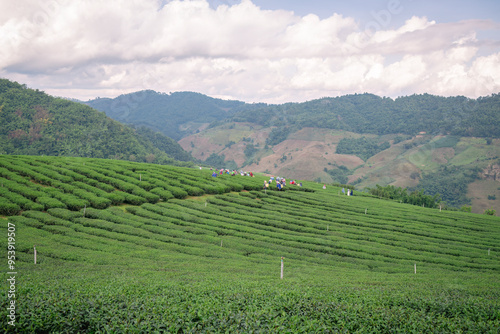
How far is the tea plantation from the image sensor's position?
8.20 metres

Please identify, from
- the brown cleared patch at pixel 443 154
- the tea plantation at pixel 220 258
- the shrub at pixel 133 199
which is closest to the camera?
the tea plantation at pixel 220 258

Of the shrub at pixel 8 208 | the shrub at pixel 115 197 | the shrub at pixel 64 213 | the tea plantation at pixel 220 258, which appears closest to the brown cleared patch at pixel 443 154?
the tea plantation at pixel 220 258

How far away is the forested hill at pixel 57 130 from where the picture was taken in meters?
104

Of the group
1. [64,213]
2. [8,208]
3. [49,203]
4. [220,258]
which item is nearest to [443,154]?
[220,258]

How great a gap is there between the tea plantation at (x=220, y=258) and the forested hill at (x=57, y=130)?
73736 millimetres

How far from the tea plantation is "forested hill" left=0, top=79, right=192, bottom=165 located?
242ft

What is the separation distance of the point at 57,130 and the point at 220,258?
366ft

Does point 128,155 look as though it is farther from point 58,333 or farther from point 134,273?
point 58,333

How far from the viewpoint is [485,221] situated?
139ft

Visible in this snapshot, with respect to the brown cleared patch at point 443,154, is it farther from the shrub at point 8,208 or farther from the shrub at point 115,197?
the shrub at point 8,208

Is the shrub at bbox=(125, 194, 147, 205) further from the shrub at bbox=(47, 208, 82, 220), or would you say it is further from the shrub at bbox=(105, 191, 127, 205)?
the shrub at bbox=(47, 208, 82, 220)

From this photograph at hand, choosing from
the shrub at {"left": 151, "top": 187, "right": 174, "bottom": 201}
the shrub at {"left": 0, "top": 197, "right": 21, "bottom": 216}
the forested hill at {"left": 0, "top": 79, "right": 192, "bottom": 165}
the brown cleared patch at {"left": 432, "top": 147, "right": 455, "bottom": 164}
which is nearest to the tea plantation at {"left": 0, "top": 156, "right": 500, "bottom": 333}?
the shrub at {"left": 0, "top": 197, "right": 21, "bottom": 216}

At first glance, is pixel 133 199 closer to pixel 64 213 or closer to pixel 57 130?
pixel 64 213

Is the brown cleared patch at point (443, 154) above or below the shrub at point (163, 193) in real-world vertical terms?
above
